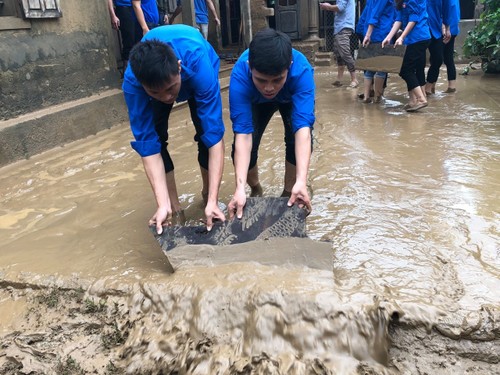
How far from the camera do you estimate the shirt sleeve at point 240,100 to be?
8.02 feet

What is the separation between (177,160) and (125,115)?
1.82 m

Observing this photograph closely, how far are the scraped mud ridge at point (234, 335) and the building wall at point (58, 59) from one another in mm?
2910

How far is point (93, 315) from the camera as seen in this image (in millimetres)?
2203

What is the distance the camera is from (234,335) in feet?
6.52

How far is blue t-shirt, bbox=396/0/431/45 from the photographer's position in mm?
4883

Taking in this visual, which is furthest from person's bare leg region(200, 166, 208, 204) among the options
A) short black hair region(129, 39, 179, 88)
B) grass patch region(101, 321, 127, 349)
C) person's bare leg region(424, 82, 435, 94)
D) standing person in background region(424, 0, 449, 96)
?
person's bare leg region(424, 82, 435, 94)

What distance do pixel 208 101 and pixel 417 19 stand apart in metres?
3.46

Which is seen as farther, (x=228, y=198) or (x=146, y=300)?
(x=228, y=198)

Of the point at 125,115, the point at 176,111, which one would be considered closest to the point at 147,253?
the point at 125,115

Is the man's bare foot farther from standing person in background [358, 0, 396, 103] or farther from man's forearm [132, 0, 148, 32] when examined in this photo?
standing person in background [358, 0, 396, 103]

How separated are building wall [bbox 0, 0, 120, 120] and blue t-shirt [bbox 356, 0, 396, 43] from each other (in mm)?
3180

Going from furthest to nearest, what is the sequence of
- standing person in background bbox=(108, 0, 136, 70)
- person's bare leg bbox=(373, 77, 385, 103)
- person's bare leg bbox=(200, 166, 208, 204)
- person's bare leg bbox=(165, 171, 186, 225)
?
person's bare leg bbox=(373, 77, 385, 103), standing person in background bbox=(108, 0, 136, 70), person's bare leg bbox=(200, 166, 208, 204), person's bare leg bbox=(165, 171, 186, 225)

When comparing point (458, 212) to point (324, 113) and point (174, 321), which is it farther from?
point (324, 113)

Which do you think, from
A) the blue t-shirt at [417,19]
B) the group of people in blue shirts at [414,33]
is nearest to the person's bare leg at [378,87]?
the group of people in blue shirts at [414,33]
